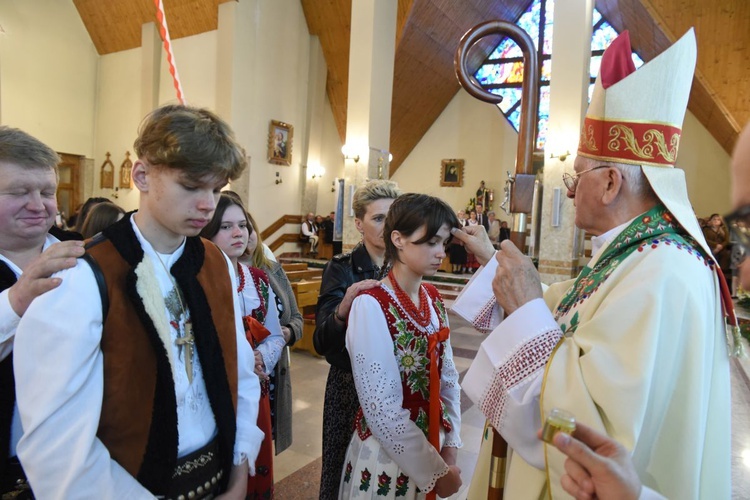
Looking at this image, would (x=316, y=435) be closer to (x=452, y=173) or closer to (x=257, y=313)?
(x=257, y=313)

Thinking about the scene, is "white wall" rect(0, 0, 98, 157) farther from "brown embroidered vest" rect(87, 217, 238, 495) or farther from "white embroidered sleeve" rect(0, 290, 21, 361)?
"brown embroidered vest" rect(87, 217, 238, 495)

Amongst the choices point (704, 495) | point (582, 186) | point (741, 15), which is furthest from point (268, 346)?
point (741, 15)

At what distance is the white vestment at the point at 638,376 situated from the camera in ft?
3.34

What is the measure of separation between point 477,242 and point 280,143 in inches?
474

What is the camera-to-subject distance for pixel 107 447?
3.45 ft

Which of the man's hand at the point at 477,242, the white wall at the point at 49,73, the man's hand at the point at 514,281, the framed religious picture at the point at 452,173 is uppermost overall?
the white wall at the point at 49,73

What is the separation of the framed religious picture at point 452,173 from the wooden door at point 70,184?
11083 mm

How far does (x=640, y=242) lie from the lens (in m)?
1.22

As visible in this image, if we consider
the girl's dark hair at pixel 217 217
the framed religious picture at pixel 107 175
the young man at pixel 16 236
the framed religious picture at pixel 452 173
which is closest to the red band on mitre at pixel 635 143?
the young man at pixel 16 236

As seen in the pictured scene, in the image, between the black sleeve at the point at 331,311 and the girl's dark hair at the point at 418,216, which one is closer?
the girl's dark hair at the point at 418,216

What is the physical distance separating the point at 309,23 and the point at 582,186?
13.7m

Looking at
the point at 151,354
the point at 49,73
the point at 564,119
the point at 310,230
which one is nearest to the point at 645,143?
the point at 151,354

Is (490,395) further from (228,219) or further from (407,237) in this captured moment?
(228,219)

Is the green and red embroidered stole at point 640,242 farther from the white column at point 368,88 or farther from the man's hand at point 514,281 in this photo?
the white column at point 368,88
